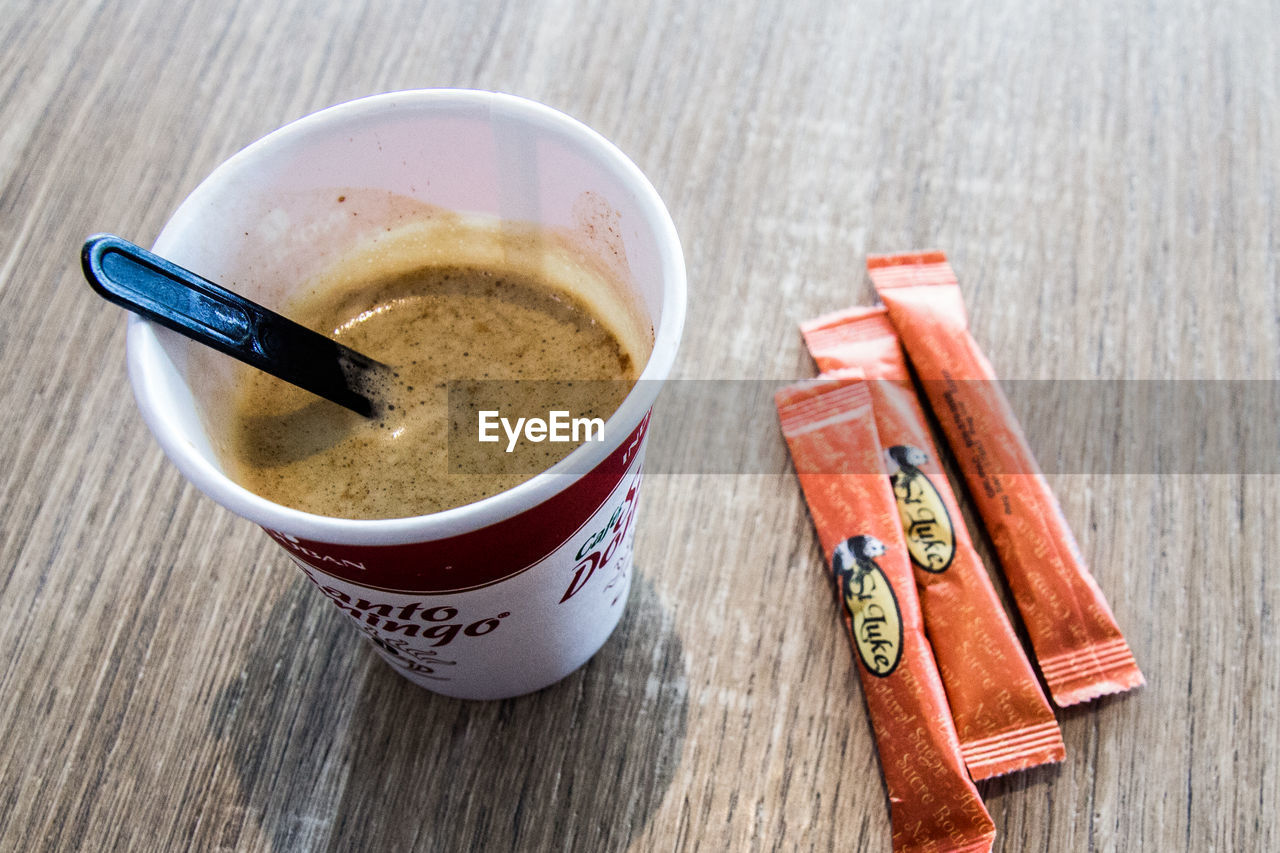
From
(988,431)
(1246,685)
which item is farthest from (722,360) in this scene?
(1246,685)

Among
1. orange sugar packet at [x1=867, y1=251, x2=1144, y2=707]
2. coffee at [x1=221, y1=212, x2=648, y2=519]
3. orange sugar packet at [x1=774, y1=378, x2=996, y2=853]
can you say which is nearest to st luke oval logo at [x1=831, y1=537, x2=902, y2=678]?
orange sugar packet at [x1=774, y1=378, x2=996, y2=853]

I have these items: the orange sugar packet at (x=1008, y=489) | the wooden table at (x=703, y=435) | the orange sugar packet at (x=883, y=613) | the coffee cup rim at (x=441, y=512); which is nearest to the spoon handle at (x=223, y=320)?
the coffee cup rim at (x=441, y=512)

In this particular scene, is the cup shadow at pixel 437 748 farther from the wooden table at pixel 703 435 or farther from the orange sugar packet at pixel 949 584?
the orange sugar packet at pixel 949 584

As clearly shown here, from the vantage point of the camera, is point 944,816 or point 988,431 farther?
point 988,431

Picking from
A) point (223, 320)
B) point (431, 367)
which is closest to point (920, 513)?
point (431, 367)

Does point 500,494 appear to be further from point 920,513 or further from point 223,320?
point 920,513

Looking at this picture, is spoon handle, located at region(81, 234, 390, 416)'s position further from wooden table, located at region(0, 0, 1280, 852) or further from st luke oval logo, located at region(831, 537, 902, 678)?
st luke oval logo, located at region(831, 537, 902, 678)

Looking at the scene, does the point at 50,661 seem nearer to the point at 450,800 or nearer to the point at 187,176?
the point at 450,800
